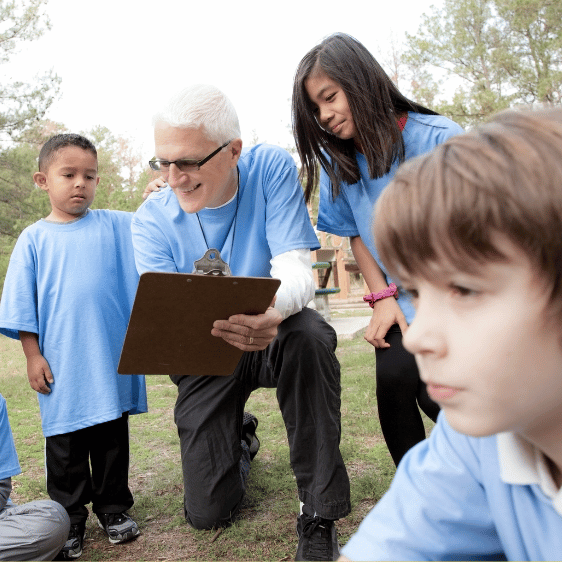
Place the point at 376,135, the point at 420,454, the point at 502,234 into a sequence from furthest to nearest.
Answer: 1. the point at 376,135
2. the point at 420,454
3. the point at 502,234

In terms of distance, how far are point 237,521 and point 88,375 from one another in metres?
0.79

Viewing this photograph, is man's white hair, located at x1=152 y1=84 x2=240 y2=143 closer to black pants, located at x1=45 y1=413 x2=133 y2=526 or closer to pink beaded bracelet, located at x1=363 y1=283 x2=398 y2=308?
pink beaded bracelet, located at x1=363 y1=283 x2=398 y2=308

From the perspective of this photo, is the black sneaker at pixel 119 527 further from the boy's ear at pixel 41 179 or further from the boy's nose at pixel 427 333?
the boy's nose at pixel 427 333

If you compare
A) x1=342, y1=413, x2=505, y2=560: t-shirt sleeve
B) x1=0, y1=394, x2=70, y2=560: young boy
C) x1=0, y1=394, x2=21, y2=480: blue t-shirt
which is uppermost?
x1=342, y1=413, x2=505, y2=560: t-shirt sleeve

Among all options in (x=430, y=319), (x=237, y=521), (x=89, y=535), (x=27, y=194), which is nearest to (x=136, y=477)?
(x=89, y=535)

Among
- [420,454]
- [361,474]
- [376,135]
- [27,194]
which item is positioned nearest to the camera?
[420,454]

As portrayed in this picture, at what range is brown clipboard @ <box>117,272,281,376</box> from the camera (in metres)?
1.87

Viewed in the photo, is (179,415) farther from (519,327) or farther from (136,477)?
(519,327)

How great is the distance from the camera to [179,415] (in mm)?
2492

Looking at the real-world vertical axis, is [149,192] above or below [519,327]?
above

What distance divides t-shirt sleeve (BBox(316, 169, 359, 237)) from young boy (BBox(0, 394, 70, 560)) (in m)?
1.32

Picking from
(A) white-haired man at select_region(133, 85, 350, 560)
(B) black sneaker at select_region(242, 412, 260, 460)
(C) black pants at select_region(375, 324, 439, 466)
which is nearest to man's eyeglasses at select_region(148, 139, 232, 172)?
(A) white-haired man at select_region(133, 85, 350, 560)

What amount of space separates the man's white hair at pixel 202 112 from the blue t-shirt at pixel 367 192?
1.36 ft

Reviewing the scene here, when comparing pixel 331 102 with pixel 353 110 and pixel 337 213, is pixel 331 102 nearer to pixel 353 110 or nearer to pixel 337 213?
pixel 353 110
